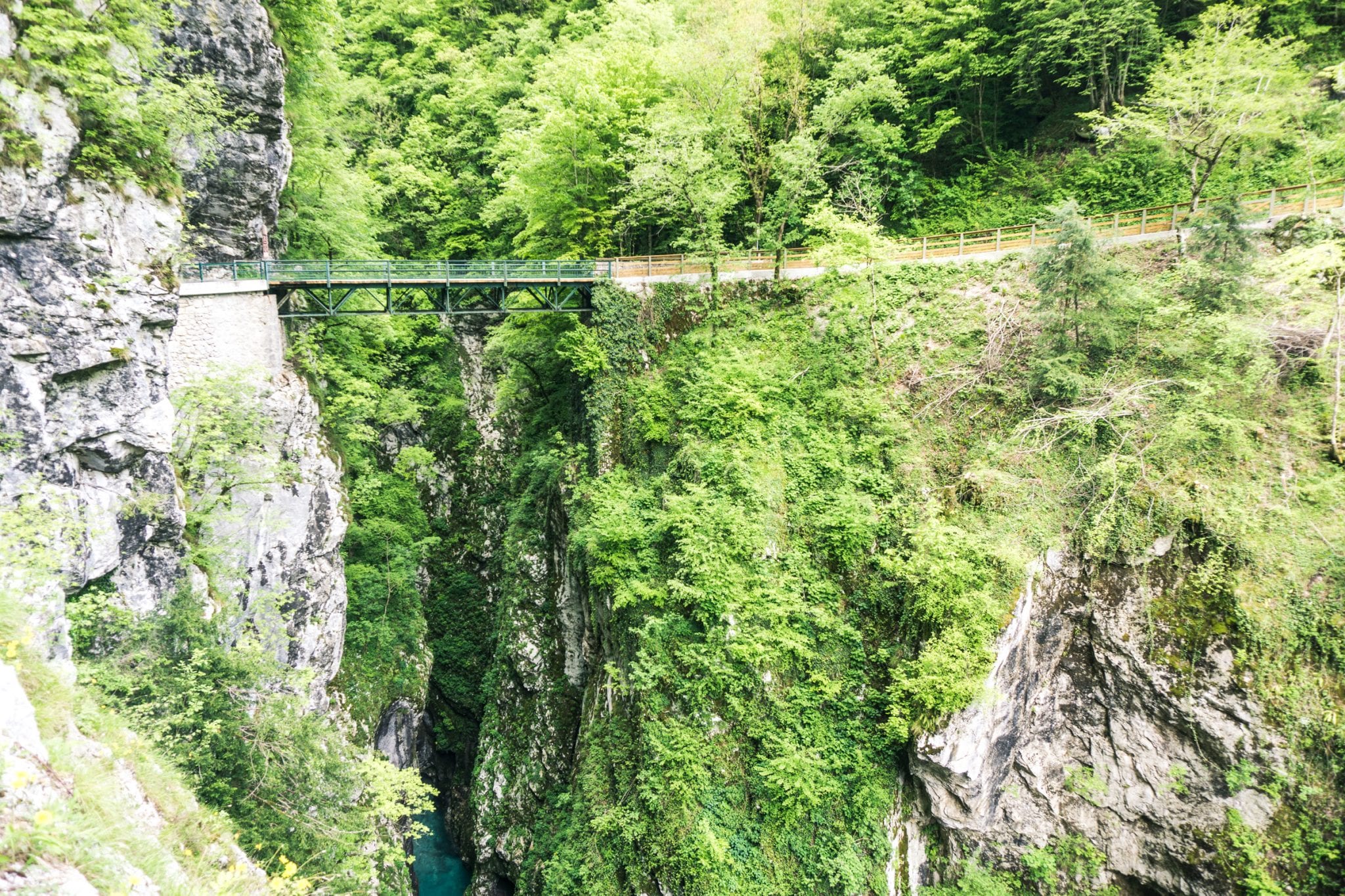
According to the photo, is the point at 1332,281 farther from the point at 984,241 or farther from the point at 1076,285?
the point at 984,241

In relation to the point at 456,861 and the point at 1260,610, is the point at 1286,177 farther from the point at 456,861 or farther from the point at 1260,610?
the point at 456,861

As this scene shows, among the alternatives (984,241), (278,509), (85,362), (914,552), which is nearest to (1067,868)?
(914,552)

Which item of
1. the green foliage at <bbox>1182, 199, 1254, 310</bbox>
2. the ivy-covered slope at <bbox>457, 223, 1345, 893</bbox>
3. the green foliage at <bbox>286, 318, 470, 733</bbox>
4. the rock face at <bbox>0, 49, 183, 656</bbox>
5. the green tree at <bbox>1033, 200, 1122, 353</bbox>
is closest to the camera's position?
the rock face at <bbox>0, 49, 183, 656</bbox>

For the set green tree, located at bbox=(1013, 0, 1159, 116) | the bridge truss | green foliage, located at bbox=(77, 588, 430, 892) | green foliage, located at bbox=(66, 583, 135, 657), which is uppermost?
green tree, located at bbox=(1013, 0, 1159, 116)

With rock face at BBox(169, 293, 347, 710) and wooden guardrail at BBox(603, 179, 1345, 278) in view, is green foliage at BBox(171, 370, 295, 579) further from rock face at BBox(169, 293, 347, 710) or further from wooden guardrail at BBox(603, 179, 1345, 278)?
wooden guardrail at BBox(603, 179, 1345, 278)

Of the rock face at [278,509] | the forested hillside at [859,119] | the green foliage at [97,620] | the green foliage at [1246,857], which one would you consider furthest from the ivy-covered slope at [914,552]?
the green foliage at [97,620]

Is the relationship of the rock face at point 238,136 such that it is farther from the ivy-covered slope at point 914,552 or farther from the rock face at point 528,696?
the ivy-covered slope at point 914,552

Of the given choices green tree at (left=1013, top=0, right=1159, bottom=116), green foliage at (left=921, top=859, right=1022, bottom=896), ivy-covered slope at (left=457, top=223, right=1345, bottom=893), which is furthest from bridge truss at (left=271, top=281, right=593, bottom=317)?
green tree at (left=1013, top=0, right=1159, bottom=116)
